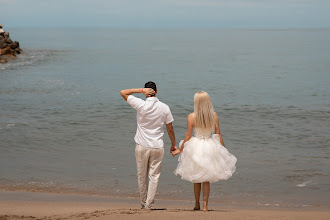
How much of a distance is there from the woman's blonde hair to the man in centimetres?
40

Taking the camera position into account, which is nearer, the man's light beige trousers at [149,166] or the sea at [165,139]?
the man's light beige trousers at [149,166]

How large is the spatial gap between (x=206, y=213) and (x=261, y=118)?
12.5m

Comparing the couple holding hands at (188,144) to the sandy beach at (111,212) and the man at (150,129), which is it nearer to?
the man at (150,129)

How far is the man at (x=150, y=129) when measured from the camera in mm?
6882

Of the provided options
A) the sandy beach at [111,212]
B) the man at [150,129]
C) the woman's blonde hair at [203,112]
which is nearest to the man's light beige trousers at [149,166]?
the man at [150,129]

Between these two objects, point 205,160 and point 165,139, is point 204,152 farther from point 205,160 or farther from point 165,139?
point 165,139

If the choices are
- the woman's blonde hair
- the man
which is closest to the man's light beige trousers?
the man

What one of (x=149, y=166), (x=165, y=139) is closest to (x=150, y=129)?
(x=149, y=166)

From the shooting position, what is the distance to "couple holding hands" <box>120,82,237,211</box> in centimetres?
687

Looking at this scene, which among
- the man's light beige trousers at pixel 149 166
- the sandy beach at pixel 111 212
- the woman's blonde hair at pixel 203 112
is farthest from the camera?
the man's light beige trousers at pixel 149 166

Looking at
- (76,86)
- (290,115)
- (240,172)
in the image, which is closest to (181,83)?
(76,86)

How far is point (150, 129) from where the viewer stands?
6.96 meters

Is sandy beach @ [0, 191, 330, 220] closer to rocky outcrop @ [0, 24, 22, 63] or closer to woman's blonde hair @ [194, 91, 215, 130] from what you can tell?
woman's blonde hair @ [194, 91, 215, 130]

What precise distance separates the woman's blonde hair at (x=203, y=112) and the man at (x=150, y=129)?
1.32 ft
